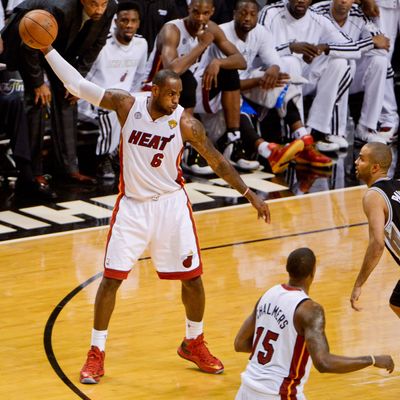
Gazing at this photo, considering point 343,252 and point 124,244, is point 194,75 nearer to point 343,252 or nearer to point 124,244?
point 343,252

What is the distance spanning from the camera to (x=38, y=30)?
729 centimetres

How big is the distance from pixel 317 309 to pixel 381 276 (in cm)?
354

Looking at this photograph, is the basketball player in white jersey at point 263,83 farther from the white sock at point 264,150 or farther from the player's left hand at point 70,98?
the player's left hand at point 70,98

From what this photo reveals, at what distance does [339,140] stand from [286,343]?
7873mm

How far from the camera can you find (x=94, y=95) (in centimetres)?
686

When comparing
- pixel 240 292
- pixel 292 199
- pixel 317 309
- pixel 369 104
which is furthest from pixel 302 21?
pixel 317 309

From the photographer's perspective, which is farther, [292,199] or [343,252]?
[292,199]

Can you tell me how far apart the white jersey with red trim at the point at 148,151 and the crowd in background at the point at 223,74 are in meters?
3.53

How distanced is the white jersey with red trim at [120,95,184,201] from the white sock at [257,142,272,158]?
511cm

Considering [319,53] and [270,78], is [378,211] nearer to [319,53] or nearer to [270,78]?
[270,78]

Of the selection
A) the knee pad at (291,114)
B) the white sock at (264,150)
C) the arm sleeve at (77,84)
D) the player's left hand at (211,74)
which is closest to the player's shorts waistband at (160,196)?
the arm sleeve at (77,84)

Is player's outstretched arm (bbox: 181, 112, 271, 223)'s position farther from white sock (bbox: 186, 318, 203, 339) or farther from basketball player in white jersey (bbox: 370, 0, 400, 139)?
basketball player in white jersey (bbox: 370, 0, 400, 139)

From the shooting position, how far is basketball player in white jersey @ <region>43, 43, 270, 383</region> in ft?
22.3

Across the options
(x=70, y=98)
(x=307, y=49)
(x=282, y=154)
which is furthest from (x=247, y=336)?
(x=307, y=49)
